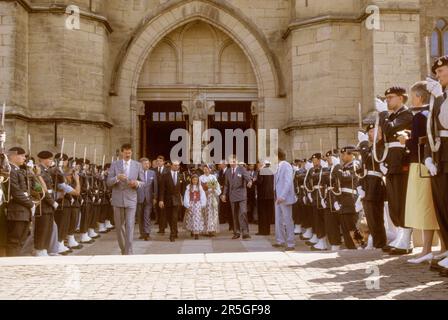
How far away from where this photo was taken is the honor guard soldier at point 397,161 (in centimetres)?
773

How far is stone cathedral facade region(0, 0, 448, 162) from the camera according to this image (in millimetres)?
19438

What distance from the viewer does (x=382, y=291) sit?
5.48 meters

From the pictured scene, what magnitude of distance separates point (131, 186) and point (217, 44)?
506 inches

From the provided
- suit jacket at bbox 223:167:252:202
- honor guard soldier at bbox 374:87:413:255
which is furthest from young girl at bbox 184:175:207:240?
honor guard soldier at bbox 374:87:413:255

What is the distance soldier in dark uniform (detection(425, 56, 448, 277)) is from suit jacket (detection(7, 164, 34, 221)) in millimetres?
6206

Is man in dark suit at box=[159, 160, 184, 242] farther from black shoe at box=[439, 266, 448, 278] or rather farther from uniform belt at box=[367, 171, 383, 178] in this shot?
black shoe at box=[439, 266, 448, 278]

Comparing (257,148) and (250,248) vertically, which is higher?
(257,148)

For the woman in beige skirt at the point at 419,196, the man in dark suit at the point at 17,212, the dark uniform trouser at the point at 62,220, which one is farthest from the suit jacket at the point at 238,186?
the woman in beige skirt at the point at 419,196

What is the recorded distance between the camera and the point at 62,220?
1245cm

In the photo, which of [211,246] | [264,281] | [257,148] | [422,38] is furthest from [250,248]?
[422,38]

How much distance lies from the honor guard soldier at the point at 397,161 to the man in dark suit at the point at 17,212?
5509mm

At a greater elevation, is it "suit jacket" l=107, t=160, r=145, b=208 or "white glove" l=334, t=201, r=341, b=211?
"suit jacket" l=107, t=160, r=145, b=208

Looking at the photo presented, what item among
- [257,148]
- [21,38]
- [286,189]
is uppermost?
[21,38]
